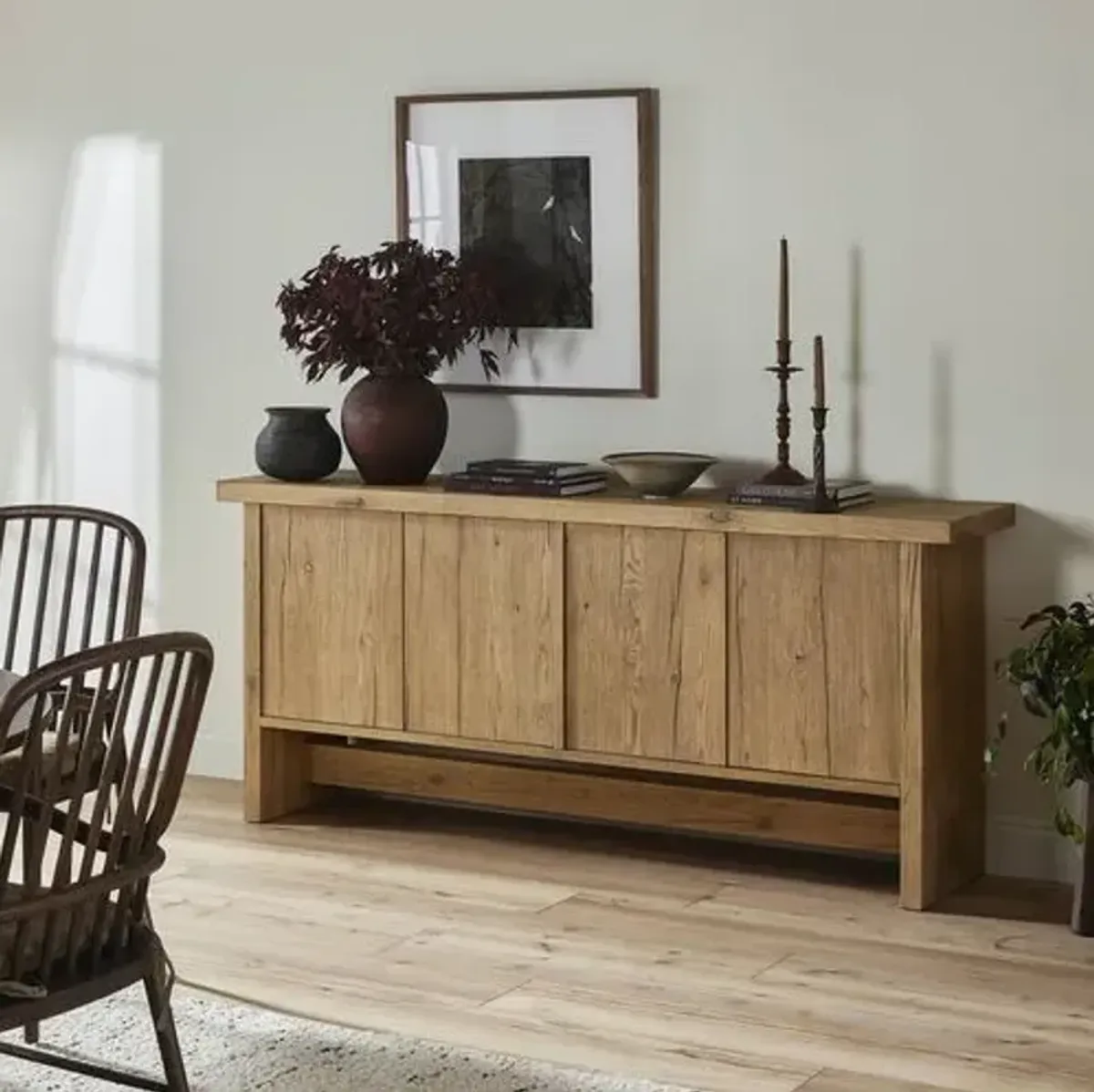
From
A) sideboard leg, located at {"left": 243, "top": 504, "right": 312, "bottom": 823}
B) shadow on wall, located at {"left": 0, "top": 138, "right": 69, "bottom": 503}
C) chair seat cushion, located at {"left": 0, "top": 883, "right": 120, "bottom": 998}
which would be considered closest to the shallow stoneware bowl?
sideboard leg, located at {"left": 243, "top": 504, "right": 312, "bottom": 823}

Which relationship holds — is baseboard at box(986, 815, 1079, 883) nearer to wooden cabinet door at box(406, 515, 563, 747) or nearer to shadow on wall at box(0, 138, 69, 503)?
wooden cabinet door at box(406, 515, 563, 747)

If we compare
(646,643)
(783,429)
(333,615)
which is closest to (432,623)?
(333,615)

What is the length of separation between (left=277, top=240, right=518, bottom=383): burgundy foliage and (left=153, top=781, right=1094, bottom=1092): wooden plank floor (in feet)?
3.68

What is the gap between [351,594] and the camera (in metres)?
5.23

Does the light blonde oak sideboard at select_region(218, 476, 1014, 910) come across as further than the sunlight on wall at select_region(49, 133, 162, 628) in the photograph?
No

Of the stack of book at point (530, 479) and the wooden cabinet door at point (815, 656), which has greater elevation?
the stack of book at point (530, 479)

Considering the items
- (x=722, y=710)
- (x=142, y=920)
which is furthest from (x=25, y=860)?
(x=722, y=710)

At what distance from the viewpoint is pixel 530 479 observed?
16.3ft

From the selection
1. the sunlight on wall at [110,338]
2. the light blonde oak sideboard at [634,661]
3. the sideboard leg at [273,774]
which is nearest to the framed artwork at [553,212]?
the light blonde oak sideboard at [634,661]

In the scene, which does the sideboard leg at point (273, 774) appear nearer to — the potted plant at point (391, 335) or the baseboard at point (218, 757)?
the baseboard at point (218, 757)

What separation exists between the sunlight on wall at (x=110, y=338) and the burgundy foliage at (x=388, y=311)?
2.60 ft

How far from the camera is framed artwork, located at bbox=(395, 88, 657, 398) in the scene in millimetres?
5180

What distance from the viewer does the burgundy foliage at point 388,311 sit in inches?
201

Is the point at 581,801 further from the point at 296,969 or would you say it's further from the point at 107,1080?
the point at 107,1080
